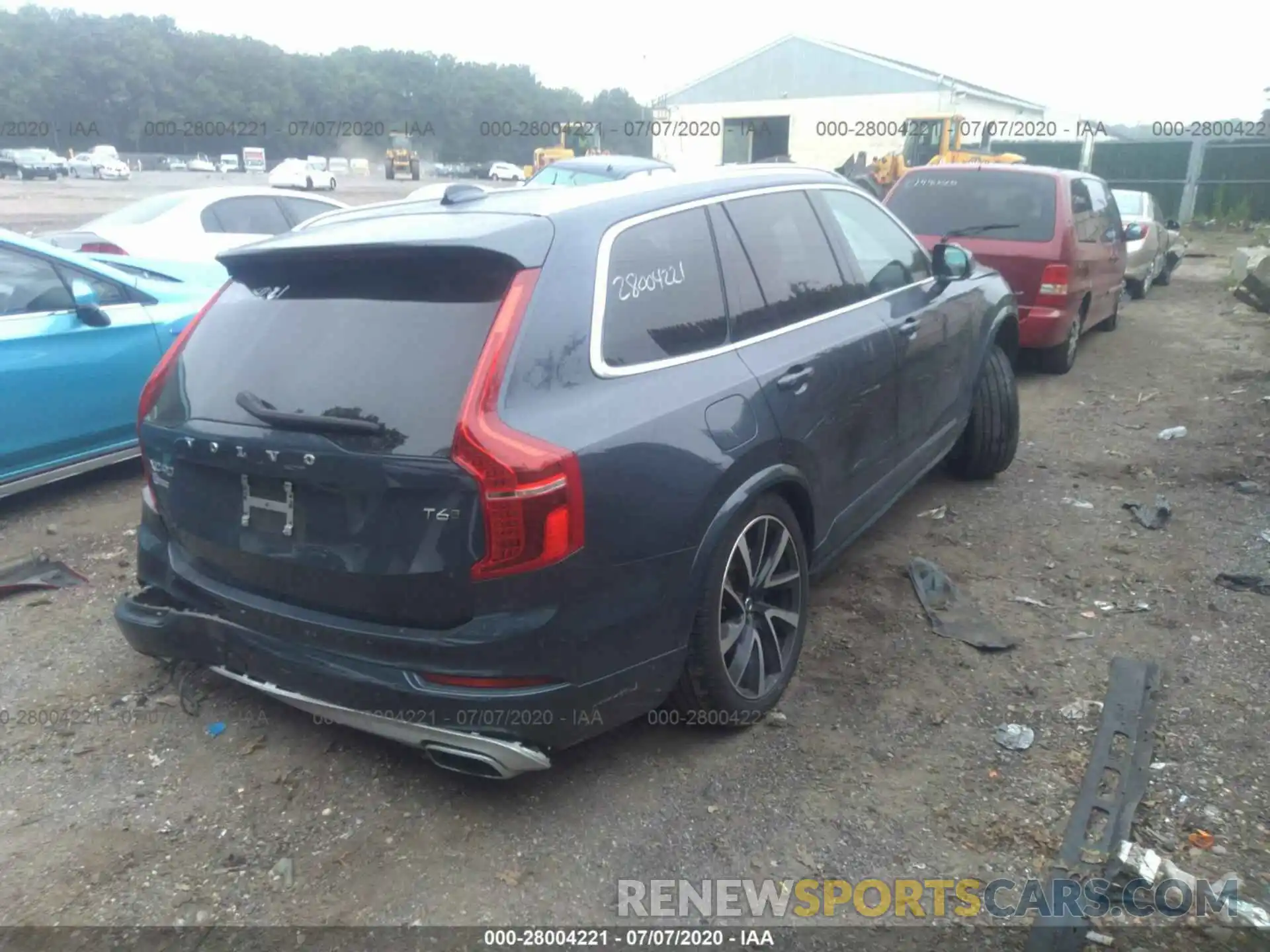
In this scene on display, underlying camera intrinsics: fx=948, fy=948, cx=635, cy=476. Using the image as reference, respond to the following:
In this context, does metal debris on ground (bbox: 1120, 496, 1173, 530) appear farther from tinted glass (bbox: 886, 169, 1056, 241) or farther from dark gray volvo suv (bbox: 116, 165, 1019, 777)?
tinted glass (bbox: 886, 169, 1056, 241)

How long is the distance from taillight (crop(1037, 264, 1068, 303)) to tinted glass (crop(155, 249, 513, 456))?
628 cm

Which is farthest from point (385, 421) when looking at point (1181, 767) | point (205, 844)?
point (1181, 767)

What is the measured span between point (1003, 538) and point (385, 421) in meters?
3.52

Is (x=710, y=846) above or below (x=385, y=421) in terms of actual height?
below

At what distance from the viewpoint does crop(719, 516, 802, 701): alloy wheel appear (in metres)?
3.07

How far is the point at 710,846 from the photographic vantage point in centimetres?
273

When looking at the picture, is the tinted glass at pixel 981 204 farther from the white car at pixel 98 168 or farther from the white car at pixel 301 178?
the white car at pixel 98 168

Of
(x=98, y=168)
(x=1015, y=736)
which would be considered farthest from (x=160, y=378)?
(x=98, y=168)

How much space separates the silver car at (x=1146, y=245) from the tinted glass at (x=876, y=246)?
24.2ft

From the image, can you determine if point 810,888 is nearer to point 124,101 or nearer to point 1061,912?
point 1061,912

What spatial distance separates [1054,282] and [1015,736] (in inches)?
213

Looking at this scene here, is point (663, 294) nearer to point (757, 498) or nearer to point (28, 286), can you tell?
point (757, 498)

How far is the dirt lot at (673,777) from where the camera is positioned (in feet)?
8.65

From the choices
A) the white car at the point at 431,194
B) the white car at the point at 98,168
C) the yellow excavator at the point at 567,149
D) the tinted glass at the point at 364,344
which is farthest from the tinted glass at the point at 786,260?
the white car at the point at 98,168
